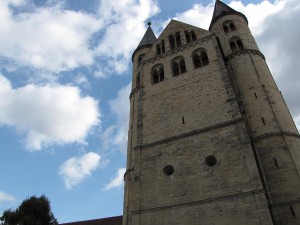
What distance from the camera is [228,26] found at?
79.6 feet

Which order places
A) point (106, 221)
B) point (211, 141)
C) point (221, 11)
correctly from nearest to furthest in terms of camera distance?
point (211, 141), point (221, 11), point (106, 221)

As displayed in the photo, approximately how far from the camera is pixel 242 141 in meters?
14.7

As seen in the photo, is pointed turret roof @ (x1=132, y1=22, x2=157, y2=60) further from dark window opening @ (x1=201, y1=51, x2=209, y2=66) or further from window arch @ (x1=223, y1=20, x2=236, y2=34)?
dark window opening @ (x1=201, y1=51, x2=209, y2=66)

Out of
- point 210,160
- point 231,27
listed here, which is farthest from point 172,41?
point 210,160

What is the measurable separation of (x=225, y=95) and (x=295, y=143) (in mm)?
4799

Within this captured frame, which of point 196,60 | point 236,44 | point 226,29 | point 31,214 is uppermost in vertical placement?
point 226,29

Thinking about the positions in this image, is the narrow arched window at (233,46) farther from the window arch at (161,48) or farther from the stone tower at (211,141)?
the window arch at (161,48)

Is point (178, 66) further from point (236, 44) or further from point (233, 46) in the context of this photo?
point (236, 44)

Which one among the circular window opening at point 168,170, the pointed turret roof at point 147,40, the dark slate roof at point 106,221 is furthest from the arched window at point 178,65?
the dark slate roof at point 106,221

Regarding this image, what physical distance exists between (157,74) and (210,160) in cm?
982

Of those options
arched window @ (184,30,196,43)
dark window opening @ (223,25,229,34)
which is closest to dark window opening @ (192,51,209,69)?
arched window @ (184,30,196,43)

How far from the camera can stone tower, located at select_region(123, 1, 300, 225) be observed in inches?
530

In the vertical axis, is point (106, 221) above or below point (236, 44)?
below

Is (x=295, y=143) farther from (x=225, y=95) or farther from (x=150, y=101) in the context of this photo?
(x=150, y=101)
